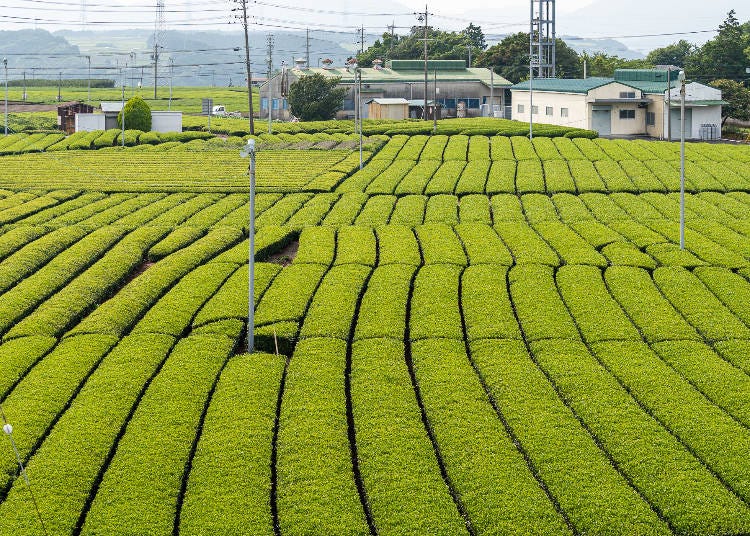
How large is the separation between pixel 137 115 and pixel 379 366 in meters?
64.1

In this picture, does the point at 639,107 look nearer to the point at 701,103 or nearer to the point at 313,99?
the point at 701,103

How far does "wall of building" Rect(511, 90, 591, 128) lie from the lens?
84.0 metres

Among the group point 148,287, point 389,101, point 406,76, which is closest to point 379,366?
point 148,287

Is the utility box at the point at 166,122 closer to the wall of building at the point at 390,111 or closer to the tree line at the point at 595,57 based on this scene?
the wall of building at the point at 390,111

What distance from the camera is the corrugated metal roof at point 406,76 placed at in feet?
364

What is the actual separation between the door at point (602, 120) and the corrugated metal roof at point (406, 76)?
94.0 feet

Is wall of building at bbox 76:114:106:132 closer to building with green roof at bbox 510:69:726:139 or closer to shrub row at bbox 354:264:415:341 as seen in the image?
building with green roof at bbox 510:69:726:139

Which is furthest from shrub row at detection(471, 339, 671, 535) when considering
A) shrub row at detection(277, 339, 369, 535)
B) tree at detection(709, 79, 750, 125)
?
tree at detection(709, 79, 750, 125)

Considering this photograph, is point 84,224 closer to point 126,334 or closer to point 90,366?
point 126,334

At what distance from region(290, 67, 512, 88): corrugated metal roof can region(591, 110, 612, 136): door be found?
94.0 ft

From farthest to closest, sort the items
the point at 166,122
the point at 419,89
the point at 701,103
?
the point at 419,89
the point at 166,122
the point at 701,103

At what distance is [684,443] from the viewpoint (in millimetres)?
21719

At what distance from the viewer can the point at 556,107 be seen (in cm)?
8931

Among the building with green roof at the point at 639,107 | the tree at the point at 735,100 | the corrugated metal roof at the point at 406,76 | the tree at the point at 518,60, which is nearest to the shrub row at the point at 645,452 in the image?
the building with green roof at the point at 639,107
